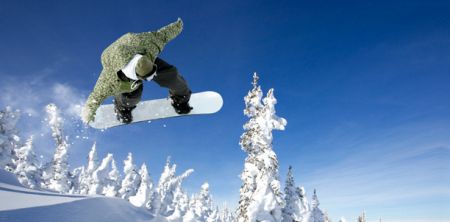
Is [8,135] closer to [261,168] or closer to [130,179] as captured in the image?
[130,179]

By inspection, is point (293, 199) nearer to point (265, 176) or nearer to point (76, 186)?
point (265, 176)

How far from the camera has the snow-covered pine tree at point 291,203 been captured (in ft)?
76.1

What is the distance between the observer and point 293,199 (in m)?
23.7

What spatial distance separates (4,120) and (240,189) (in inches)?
1033

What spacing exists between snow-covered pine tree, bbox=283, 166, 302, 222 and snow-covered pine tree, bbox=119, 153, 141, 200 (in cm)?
3272

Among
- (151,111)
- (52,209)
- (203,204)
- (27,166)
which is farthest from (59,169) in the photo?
(151,111)

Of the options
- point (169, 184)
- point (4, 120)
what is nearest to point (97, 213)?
point (4, 120)

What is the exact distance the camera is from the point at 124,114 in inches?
324

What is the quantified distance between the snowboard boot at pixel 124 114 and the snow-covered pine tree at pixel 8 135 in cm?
2857

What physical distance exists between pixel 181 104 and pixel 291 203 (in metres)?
17.5

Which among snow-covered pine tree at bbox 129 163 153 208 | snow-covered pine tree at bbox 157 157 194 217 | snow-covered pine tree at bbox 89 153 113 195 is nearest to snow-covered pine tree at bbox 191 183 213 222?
snow-covered pine tree at bbox 157 157 194 217

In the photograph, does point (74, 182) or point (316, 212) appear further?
point (74, 182)

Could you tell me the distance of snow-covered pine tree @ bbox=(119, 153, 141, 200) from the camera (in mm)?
51062

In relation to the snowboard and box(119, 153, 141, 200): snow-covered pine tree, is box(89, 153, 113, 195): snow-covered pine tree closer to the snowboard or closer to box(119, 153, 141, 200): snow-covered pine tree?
box(119, 153, 141, 200): snow-covered pine tree
